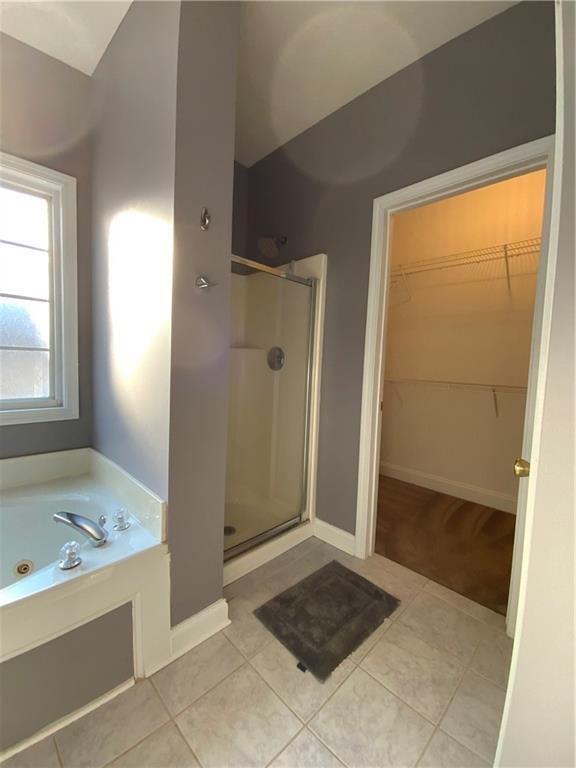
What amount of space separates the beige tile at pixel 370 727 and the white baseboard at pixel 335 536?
758 mm

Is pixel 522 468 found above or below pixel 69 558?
above

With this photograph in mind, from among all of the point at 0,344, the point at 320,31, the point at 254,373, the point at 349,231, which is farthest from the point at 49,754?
the point at 320,31

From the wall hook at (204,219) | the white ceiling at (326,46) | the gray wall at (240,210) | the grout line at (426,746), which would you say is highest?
the white ceiling at (326,46)

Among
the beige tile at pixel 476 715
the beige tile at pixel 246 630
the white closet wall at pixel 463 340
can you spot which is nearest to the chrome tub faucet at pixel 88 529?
the beige tile at pixel 246 630

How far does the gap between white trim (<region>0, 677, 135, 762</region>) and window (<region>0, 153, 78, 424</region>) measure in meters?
1.23

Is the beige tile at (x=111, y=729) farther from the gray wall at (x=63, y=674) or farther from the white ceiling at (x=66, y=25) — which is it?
the white ceiling at (x=66, y=25)

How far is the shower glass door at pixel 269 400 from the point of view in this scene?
1.99 m

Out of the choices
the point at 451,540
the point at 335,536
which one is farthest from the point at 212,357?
the point at 451,540

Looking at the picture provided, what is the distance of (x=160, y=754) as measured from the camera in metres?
0.90

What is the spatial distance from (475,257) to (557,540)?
2.63m

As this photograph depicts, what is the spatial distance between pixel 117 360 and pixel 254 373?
90 cm

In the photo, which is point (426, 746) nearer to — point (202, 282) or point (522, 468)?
point (522, 468)

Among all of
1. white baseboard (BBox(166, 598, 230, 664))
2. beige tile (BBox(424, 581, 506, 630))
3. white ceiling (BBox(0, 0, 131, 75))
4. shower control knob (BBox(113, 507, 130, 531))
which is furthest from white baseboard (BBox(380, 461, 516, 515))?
white ceiling (BBox(0, 0, 131, 75))

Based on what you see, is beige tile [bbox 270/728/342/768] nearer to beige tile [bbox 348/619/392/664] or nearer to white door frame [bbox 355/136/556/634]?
beige tile [bbox 348/619/392/664]
